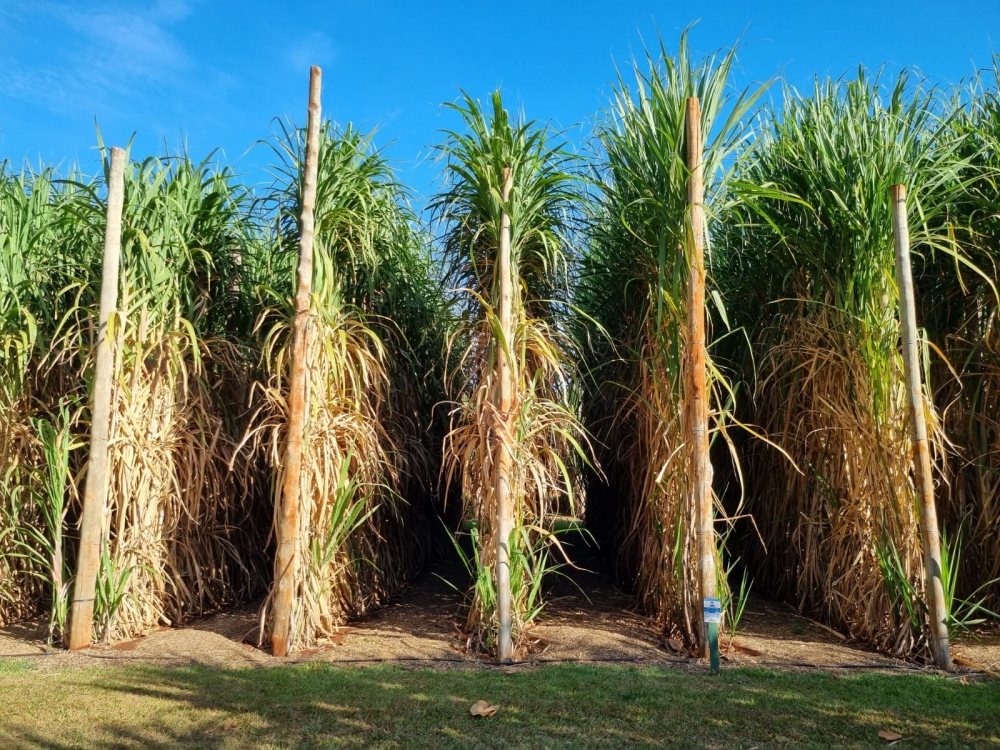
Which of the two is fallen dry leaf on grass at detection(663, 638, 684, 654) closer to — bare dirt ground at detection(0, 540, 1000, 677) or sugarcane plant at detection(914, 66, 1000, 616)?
bare dirt ground at detection(0, 540, 1000, 677)

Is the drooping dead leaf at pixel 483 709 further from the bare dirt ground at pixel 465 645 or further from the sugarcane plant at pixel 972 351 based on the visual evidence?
the sugarcane plant at pixel 972 351

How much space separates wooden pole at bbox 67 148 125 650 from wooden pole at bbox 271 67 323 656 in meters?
0.97

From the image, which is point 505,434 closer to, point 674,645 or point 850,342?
point 674,645

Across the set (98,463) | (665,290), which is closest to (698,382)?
(665,290)

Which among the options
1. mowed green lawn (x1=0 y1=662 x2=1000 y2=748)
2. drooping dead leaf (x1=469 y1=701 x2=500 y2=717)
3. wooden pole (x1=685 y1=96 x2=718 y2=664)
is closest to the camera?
mowed green lawn (x1=0 y1=662 x2=1000 y2=748)

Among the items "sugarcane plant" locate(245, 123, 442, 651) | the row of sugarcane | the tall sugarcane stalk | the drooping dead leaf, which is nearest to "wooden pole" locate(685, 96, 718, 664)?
the row of sugarcane

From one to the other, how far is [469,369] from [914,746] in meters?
2.78

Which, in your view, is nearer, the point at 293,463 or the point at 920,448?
the point at 920,448

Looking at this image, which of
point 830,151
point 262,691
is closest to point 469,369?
point 262,691

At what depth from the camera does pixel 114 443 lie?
4.33 metres

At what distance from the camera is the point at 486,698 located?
3.44 meters

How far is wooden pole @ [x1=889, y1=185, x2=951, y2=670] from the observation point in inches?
149

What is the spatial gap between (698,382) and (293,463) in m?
2.15

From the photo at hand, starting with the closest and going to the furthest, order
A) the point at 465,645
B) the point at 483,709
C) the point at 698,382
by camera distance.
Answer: the point at 483,709 < the point at 698,382 < the point at 465,645
